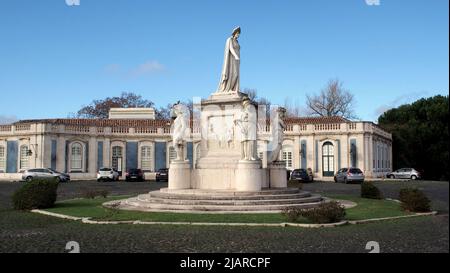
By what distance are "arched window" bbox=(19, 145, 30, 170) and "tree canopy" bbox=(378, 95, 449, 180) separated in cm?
3494

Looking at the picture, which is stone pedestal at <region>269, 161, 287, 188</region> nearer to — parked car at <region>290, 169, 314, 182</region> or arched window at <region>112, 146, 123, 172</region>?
parked car at <region>290, 169, 314, 182</region>

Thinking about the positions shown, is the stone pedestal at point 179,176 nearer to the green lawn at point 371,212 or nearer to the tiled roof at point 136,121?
the green lawn at point 371,212

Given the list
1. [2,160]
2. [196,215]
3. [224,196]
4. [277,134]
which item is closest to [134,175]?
[2,160]

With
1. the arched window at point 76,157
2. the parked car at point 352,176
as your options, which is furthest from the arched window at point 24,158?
the parked car at point 352,176

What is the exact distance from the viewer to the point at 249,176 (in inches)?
562

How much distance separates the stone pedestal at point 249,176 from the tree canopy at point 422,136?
3696 centimetres

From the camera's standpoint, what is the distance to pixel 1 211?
14.0m

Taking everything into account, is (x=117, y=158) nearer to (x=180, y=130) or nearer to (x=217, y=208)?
(x=180, y=130)

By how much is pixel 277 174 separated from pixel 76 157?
96.8 feet

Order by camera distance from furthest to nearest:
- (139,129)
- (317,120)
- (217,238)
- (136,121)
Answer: (136,121), (139,129), (317,120), (217,238)
